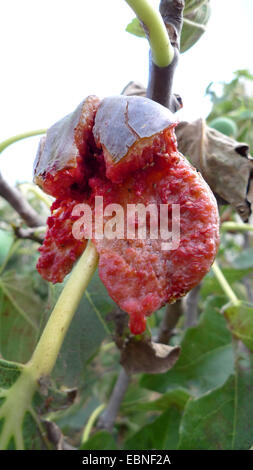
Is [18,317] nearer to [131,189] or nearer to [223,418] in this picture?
[223,418]

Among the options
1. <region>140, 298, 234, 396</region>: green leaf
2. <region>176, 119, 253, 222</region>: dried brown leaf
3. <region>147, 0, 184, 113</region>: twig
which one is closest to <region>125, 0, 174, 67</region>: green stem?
<region>147, 0, 184, 113</region>: twig

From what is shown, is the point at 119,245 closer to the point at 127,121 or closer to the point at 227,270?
the point at 127,121

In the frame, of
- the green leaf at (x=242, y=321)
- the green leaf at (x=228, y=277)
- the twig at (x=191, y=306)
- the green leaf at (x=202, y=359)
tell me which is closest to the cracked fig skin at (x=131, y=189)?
the green leaf at (x=242, y=321)

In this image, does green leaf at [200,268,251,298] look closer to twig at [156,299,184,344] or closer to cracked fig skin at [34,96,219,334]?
twig at [156,299,184,344]

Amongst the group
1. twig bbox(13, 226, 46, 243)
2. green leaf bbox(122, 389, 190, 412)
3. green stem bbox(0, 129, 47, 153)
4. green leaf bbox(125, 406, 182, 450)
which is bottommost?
green leaf bbox(125, 406, 182, 450)

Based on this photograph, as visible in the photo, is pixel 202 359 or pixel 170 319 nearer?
pixel 170 319

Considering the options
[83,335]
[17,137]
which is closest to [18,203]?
[17,137]

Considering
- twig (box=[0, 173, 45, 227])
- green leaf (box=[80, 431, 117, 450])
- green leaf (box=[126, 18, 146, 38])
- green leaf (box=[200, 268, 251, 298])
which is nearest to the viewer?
green leaf (box=[126, 18, 146, 38])

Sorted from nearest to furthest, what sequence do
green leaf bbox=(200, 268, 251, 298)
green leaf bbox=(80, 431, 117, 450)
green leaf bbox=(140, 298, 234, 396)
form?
1. green leaf bbox=(80, 431, 117, 450)
2. green leaf bbox=(140, 298, 234, 396)
3. green leaf bbox=(200, 268, 251, 298)

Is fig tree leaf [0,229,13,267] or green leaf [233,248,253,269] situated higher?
fig tree leaf [0,229,13,267]
